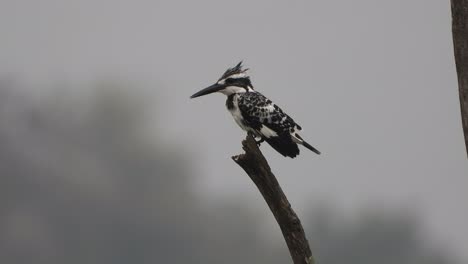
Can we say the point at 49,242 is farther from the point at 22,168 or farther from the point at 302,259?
the point at 302,259

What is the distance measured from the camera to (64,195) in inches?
2064

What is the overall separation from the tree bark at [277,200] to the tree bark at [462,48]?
1289mm

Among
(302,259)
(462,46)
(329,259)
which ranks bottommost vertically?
(302,259)

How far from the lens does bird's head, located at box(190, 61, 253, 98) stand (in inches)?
449

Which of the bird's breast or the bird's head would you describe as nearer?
the bird's breast

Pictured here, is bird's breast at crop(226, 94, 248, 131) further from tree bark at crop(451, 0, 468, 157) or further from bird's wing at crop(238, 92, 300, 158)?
tree bark at crop(451, 0, 468, 157)

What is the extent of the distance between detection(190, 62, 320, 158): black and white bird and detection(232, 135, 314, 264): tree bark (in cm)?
217

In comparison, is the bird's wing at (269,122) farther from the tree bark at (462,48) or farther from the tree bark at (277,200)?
the tree bark at (462,48)

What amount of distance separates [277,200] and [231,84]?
3025mm

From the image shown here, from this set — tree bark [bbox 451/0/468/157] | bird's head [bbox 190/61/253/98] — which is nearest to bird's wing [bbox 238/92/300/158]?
bird's head [bbox 190/61/253/98]

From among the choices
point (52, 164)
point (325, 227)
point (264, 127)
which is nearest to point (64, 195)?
point (52, 164)

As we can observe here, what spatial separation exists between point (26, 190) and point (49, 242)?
12.2ft

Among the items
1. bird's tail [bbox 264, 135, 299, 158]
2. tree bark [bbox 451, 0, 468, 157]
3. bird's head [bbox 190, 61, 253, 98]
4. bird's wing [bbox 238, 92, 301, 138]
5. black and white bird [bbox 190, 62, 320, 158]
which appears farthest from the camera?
bird's head [bbox 190, 61, 253, 98]

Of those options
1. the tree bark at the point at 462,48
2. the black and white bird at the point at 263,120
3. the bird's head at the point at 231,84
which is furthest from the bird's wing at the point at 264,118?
the tree bark at the point at 462,48
